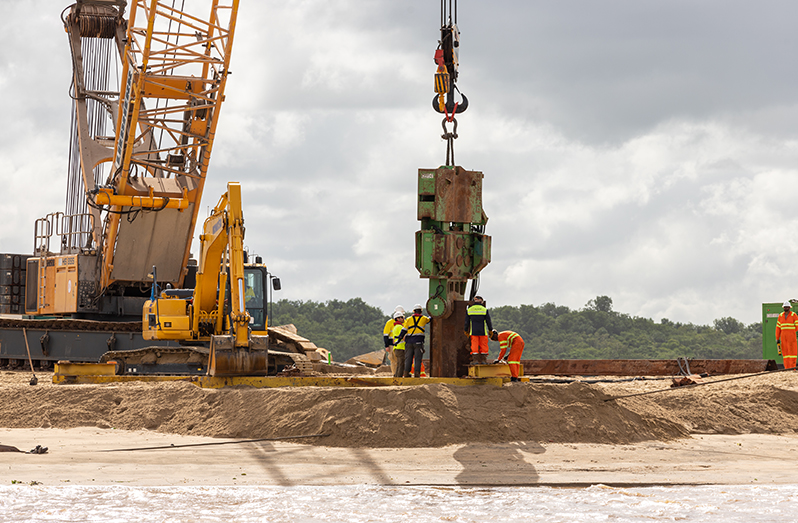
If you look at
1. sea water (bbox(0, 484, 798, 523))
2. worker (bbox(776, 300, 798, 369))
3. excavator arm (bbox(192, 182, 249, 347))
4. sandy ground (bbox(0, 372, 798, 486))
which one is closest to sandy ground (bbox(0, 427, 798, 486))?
sandy ground (bbox(0, 372, 798, 486))

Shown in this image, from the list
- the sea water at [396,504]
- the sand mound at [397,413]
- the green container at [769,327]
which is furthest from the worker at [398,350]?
the green container at [769,327]

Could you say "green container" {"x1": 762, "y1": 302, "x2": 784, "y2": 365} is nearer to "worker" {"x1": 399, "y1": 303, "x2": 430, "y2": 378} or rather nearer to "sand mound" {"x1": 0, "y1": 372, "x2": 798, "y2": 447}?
"sand mound" {"x1": 0, "y1": 372, "x2": 798, "y2": 447}

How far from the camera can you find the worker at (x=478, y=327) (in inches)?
551

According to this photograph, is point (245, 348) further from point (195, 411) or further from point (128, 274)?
point (128, 274)

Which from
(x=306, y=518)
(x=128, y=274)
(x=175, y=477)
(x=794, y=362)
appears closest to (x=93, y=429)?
(x=175, y=477)

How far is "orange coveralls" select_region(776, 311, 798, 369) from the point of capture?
66.7 feet

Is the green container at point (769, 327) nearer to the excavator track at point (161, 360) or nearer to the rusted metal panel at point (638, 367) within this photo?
the rusted metal panel at point (638, 367)

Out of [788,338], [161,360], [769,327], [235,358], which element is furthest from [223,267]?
[769,327]

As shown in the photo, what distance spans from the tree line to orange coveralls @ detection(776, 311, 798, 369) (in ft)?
152

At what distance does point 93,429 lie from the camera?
1384 centimetres

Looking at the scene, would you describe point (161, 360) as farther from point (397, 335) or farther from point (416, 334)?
point (416, 334)

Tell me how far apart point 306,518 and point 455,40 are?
893cm

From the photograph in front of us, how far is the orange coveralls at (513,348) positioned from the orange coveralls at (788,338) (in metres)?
9.11

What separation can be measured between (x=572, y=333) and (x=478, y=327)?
7087 centimetres
